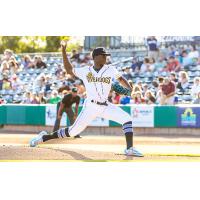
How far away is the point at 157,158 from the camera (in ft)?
34.6

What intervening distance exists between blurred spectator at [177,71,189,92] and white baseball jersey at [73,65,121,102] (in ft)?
31.6

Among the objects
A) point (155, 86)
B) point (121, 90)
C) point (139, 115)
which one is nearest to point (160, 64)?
point (155, 86)

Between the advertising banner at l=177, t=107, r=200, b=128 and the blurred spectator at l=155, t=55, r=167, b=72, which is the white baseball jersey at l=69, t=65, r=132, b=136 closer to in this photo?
the advertising banner at l=177, t=107, r=200, b=128

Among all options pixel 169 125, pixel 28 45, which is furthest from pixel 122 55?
pixel 28 45

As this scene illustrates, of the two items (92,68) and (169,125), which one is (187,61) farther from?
(92,68)

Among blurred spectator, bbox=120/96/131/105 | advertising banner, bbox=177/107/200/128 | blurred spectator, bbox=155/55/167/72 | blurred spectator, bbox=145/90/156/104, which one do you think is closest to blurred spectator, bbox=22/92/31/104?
blurred spectator, bbox=120/96/131/105

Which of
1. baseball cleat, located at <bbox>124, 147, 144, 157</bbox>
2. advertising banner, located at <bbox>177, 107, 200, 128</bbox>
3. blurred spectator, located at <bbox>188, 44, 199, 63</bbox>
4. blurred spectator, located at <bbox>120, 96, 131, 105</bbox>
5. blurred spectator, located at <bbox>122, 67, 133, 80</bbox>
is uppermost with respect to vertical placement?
blurred spectator, located at <bbox>188, 44, 199, 63</bbox>

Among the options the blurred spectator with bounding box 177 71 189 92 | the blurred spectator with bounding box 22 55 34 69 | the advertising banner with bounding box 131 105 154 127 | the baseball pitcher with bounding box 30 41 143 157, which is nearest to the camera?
the baseball pitcher with bounding box 30 41 143 157

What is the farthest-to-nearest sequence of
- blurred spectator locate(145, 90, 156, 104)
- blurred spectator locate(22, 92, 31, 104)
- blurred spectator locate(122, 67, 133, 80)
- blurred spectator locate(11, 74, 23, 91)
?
blurred spectator locate(11, 74, 23, 91) → blurred spectator locate(122, 67, 133, 80) → blurred spectator locate(22, 92, 31, 104) → blurred spectator locate(145, 90, 156, 104)

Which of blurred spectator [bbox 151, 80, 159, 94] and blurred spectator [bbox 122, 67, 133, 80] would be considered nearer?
blurred spectator [bbox 151, 80, 159, 94]

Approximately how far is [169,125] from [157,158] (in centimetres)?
840

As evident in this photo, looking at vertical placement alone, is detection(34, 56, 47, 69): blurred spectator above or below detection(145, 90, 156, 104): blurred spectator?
above

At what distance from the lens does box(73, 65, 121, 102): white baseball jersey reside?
10812 millimetres

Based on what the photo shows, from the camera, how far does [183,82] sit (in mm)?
20375
